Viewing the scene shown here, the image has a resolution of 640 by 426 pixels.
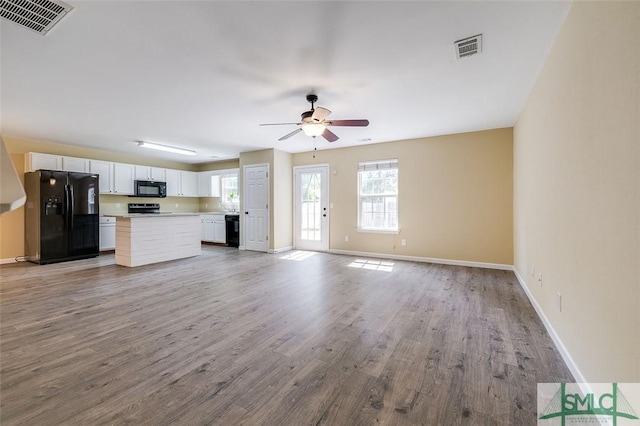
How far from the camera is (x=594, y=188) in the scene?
158 cm

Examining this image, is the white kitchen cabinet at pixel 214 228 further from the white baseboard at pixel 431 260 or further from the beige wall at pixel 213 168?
the white baseboard at pixel 431 260

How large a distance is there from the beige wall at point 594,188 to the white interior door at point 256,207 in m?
5.30

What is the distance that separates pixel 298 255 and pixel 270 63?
4.32 meters

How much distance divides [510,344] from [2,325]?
460cm

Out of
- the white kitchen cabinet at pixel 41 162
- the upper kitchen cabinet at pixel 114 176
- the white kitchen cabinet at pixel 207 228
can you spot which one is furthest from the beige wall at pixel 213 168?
the white kitchen cabinet at pixel 41 162

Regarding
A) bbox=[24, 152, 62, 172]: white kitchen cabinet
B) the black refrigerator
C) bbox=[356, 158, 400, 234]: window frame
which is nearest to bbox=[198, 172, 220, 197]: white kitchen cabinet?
the black refrigerator

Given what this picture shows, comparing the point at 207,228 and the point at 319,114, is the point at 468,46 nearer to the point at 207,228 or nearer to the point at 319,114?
the point at 319,114

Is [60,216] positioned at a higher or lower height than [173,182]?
lower

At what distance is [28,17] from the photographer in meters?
1.98

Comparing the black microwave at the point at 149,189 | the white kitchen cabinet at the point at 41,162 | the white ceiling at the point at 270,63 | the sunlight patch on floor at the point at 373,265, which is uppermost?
the white ceiling at the point at 270,63

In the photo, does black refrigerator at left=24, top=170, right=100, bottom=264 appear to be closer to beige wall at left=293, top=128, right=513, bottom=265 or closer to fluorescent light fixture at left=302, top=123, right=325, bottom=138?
fluorescent light fixture at left=302, top=123, right=325, bottom=138

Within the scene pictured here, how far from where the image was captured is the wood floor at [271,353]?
60.9 inches

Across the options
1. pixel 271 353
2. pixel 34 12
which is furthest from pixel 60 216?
pixel 271 353

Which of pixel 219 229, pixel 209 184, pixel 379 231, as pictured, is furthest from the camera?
pixel 209 184
